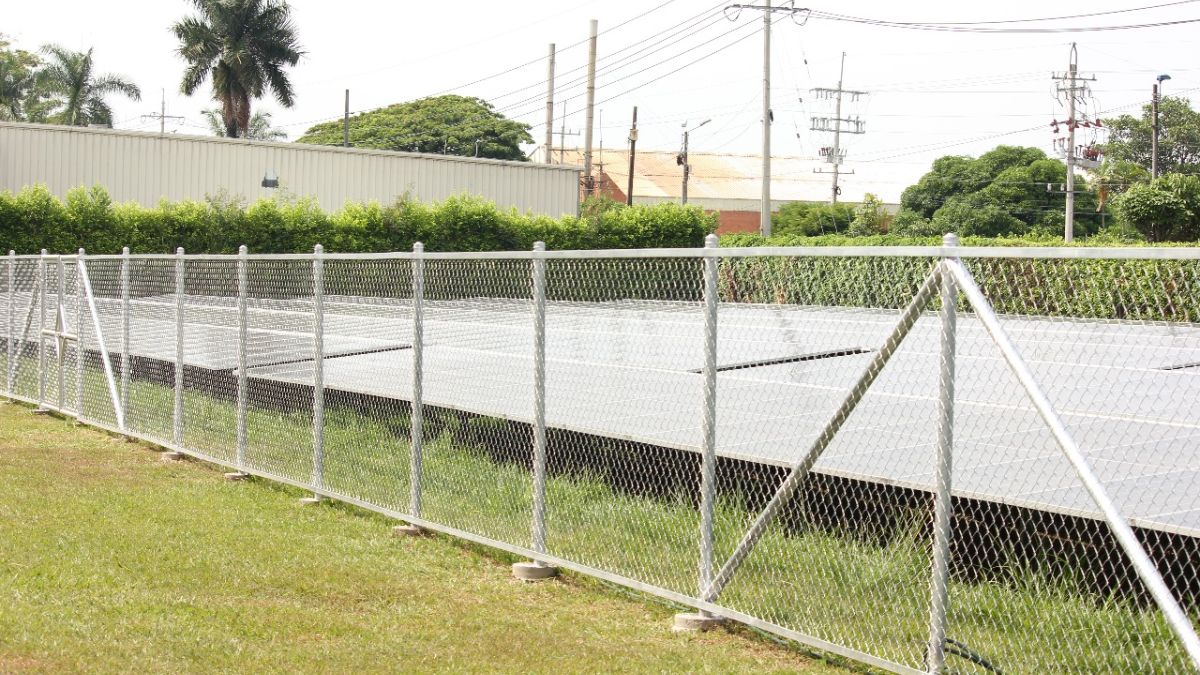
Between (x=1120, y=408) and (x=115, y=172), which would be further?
(x=115, y=172)

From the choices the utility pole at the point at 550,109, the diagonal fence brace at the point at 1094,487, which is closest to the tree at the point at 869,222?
the utility pole at the point at 550,109

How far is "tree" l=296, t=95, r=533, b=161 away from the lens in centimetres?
9312

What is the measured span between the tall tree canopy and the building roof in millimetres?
19847

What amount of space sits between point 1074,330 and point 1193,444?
7.51 ft

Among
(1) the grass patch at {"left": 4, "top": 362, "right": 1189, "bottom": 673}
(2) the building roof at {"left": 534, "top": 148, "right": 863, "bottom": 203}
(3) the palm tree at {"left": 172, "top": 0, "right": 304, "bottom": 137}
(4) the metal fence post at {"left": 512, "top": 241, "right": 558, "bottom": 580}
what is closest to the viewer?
(1) the grass patch at {"left": 4, "top": 362, "right": 1189, "bottom": 673}

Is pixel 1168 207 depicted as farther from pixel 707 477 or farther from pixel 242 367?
pixel 707 477

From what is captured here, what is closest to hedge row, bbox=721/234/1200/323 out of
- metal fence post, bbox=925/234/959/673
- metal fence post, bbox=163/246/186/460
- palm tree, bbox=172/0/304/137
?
metal fence post, bbox=925/234/959/673

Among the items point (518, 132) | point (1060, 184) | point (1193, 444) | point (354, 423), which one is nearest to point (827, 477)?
point (1193, 444)

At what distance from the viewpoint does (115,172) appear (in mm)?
37844

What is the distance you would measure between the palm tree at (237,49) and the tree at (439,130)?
29.5 metres

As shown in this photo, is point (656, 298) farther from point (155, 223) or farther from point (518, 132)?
point (518, 132)

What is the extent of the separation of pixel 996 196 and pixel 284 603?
73.0 metres

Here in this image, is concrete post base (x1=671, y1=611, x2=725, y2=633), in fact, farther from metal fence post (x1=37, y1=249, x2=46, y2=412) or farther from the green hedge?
the green hedge

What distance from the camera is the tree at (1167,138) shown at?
293ft
